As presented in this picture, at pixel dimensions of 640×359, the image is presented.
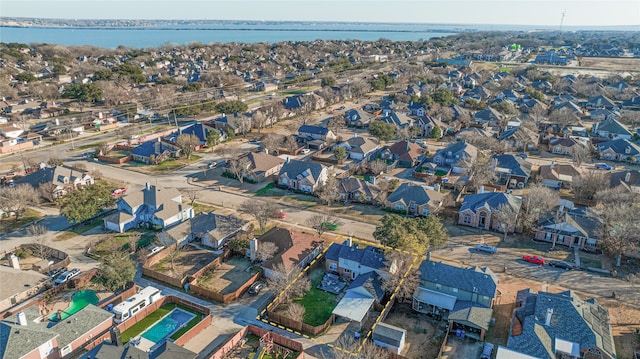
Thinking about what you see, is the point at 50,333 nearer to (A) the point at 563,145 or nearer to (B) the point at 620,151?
(A) the point at 563,145

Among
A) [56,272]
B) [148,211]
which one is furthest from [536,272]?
[56,272]

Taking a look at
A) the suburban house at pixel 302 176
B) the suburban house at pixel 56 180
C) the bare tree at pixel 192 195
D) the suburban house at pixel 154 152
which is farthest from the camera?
the suburban house at pixel 154 152

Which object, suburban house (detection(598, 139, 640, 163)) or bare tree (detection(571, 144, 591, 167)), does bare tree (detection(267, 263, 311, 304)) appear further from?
suburban house (detection(598, 139, 640, 163))

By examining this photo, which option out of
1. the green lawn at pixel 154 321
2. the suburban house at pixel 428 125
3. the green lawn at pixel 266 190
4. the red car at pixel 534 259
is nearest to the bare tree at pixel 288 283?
the green lawn at pixel 154 321

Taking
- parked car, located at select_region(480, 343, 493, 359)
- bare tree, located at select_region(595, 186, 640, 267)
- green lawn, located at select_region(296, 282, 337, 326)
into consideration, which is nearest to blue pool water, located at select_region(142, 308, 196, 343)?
green lawn, located at select_region(296, 282, 337, 326)

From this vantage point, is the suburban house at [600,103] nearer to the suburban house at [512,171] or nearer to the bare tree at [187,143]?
the suburban house at [512,171]

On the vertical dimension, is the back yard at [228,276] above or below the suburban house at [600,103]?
below

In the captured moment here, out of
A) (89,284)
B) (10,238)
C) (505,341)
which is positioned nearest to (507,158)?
(505,341)
